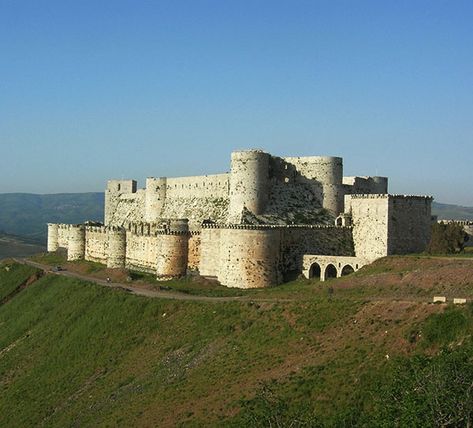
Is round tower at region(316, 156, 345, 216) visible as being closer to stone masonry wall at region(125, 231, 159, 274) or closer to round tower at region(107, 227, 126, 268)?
stone masonry wall at region(125, 231, 159, 274)

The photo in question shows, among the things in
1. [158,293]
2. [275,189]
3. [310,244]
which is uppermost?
[275,189]

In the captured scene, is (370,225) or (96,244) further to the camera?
(96,244)

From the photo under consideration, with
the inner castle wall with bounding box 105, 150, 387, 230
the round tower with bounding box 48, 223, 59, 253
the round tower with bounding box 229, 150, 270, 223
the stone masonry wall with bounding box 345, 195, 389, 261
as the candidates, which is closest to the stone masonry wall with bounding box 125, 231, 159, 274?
the inner castle wall with bounding box 105, 150, 387, 230

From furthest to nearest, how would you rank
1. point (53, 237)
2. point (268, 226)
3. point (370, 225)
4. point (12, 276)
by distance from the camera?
point (53, 237)
point (12, 276)
point (370, 225)
point (268, 226)

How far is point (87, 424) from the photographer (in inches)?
1532

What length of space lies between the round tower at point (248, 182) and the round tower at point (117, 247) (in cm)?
1589

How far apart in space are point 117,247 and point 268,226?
24799 mm

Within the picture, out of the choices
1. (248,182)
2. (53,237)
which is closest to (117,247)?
(248,182)

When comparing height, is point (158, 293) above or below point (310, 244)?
below

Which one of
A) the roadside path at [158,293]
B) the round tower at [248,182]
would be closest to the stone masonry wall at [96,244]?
the roadside path at [158,293]

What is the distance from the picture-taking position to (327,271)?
186ft

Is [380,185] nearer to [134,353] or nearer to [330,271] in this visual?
[330,271]

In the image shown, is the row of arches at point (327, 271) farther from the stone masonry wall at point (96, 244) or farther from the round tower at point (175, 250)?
the stone masonry wall at point (96, 244)

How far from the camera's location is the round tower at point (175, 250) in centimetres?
6278
